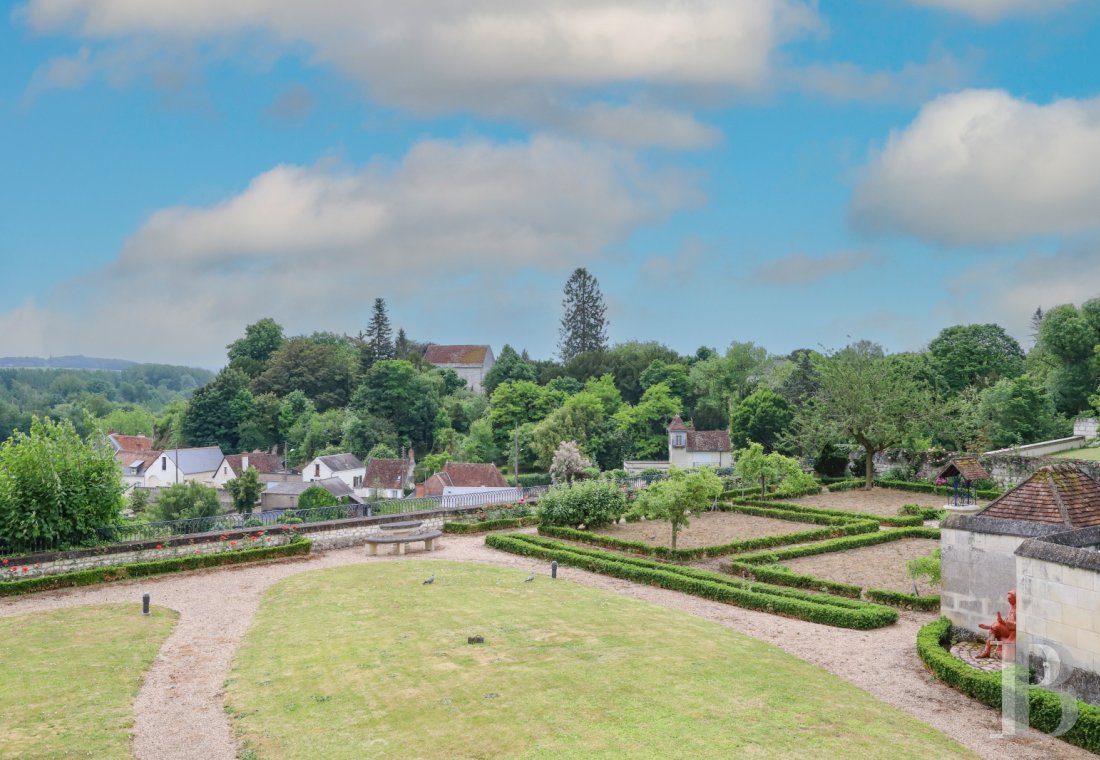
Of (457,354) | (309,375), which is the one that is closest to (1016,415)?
(309,375)

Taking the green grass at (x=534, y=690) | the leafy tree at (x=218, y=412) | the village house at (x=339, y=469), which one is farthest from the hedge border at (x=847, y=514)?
the leafy tree at (x=218, y=412)

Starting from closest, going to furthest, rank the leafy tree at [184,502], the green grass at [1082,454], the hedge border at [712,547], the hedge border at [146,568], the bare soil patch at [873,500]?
the hedge border at [146,568], the hedge border at [712,547], the bare soil patch at [873,500], the green grass at [1082,454], the leafy tree at [184,502]

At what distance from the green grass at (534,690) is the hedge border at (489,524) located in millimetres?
11141

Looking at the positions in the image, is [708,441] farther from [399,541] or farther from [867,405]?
[399,541]

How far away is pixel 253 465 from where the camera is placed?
7481cm

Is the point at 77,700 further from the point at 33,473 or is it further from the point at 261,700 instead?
the point at 33,473

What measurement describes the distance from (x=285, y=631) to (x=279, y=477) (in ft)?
187

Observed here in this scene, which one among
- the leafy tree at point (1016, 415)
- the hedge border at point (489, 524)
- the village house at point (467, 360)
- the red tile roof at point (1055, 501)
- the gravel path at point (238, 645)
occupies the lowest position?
the gravel path at point (238, 645)

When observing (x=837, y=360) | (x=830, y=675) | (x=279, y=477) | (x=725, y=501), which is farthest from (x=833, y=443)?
(x=279, y=477)

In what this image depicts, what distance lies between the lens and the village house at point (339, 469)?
67.4m

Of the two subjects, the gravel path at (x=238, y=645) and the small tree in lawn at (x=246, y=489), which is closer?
the gravel path at (x=238, y=645)

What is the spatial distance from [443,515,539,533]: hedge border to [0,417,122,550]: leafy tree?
463 inches

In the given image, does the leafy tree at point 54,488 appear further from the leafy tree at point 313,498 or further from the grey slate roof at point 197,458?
the grey slate roof at point 197,458

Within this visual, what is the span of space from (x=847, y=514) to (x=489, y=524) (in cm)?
1481
